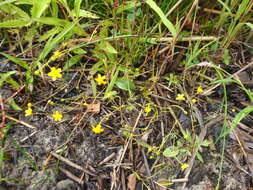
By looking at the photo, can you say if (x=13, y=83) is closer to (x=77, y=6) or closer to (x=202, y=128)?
(x=77, y=6)

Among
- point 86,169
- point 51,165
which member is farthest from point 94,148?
point 51,165

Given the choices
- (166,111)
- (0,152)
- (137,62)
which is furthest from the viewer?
(137,62)

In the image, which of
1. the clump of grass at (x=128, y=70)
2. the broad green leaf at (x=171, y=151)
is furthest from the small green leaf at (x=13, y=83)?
the broad green leaf at (x=171, y=151)

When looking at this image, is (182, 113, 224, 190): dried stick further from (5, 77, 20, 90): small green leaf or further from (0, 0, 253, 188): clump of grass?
(5, 77, 20, 90): small green leaf

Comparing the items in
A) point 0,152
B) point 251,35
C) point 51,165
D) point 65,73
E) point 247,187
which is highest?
point 251,35

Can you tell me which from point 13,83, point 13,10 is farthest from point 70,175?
point 13,10

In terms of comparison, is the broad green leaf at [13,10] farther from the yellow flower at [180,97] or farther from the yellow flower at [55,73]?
the yellow flower at [180,97]

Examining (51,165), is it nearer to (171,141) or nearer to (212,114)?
(171,141)
